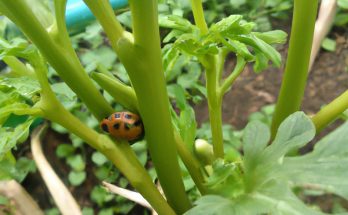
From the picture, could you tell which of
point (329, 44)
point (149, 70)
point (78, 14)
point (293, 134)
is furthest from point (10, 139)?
point (329, 44)

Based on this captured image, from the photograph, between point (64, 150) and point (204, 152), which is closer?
point (204, 152)

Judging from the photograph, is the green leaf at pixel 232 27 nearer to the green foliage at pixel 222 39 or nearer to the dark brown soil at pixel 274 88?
the green foliage at pixel 222 39

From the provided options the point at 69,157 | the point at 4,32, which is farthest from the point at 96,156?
the point at 4,32

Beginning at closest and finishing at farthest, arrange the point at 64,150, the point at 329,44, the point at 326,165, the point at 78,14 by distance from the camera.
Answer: the point at 326,165, the point at 78,14, the point at 64,150, the point at 329,44

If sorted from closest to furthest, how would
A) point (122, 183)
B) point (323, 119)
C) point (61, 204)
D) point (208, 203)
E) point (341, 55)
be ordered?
point (208, 203), point (323, 119), point (61, 204), point (122, 183), point (341, 55)

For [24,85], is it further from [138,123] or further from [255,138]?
[255,138]

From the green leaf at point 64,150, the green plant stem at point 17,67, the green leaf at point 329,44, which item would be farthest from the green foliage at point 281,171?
the green leaf at point 329,44

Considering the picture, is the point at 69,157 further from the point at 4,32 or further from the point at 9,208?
A: the point at 4,32
